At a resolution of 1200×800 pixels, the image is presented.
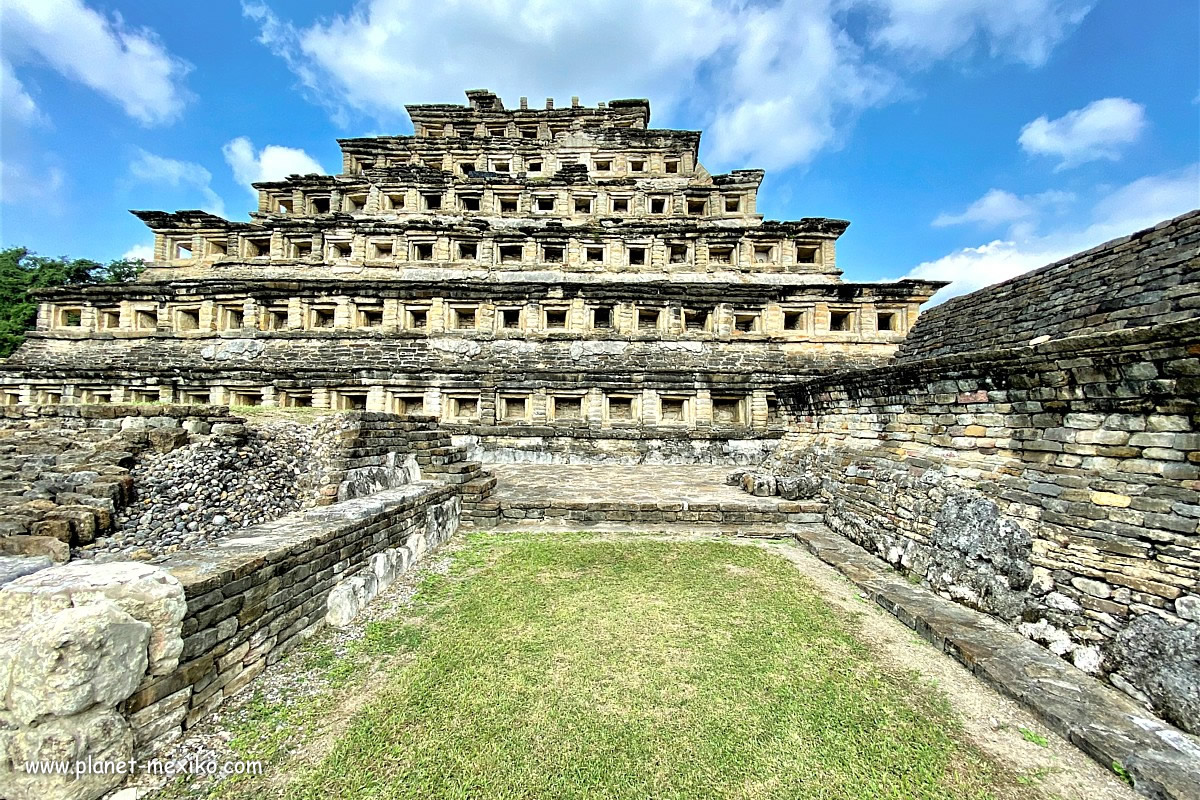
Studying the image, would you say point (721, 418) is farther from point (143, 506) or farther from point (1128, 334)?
point (143, 506)

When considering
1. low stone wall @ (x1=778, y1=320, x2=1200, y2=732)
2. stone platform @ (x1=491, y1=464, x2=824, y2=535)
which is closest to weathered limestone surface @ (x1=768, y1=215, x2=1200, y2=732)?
low stone wall @ (x1=778, y1=320, x2=1200, y2=732)

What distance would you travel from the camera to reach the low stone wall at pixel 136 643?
7.69ft

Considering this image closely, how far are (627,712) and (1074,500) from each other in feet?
16.0

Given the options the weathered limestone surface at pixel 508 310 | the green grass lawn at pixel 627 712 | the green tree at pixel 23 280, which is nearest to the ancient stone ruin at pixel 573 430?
the weathered limestone surface at pixel 508 310

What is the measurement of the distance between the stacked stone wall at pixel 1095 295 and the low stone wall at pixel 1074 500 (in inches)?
96.7

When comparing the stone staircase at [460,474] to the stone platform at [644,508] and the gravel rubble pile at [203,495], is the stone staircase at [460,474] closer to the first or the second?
the stone platform at [644,508]

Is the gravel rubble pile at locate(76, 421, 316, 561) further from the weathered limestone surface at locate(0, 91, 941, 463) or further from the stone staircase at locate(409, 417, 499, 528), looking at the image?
the weathered limestone surface at locate(0, 91, 941, 463)

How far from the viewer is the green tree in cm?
2289

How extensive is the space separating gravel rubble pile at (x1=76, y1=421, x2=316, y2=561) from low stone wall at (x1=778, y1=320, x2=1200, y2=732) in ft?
26.9

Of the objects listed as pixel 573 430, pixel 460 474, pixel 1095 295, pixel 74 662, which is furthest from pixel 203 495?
pixel 1095 295

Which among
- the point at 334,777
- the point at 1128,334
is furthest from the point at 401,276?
the point at 1128,334

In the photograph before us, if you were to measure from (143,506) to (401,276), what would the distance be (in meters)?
15.4

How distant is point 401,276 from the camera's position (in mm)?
18406

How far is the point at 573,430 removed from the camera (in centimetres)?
1468
